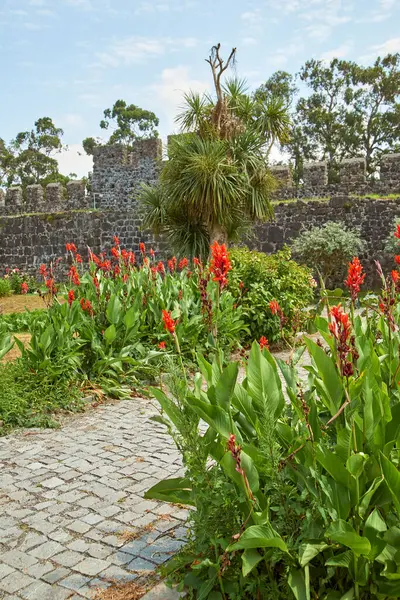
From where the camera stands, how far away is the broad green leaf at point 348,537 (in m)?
2.07

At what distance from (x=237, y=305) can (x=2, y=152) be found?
112 ft

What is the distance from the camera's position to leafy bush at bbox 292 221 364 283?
14391 mm

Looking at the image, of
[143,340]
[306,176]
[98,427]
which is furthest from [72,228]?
[98,427]

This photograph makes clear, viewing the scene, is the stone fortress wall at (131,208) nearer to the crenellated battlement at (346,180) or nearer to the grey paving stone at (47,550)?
the crenellated battlement at (346,180)

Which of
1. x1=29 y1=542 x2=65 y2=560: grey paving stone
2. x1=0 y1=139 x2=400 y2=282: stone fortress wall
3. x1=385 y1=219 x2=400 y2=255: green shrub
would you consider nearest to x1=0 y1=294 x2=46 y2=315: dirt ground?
x1=0 y1=139 x2=400 y2=282: stone fortress wall

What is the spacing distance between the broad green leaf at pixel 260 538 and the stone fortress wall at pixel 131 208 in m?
13.7

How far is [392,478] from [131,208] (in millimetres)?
16725

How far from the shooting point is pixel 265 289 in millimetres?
8688

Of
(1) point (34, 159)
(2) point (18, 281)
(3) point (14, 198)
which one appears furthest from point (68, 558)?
(1) point (34, 159)

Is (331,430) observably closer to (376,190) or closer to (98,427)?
(98,427)

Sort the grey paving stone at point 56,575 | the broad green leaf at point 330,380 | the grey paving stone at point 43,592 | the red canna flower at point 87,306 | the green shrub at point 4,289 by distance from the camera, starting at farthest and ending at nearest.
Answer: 1. the green shrub at point 4,289
2. the red canna flower at point 87,306
3. the grey paving stone at point 56,575
4. the grey paving stone at point 43,592
5. the broad green leaf at point 330,380

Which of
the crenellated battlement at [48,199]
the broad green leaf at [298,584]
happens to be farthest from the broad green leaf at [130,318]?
the crenellated battlement at [48,199]

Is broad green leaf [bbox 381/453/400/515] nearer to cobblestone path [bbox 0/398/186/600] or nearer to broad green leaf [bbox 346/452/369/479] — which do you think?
broad green leaf [bbox 346/452/369/479]

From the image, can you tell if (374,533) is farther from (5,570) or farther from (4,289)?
(4,289)
